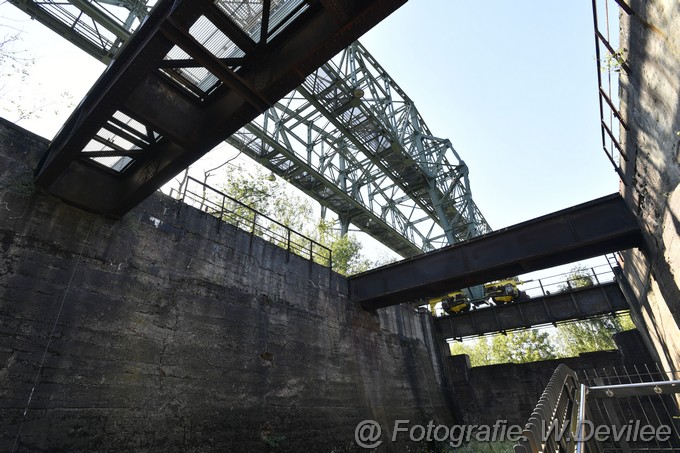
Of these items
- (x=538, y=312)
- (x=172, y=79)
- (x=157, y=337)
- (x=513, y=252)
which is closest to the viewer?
(x=172, y=79)

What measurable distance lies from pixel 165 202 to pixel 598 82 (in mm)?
9400

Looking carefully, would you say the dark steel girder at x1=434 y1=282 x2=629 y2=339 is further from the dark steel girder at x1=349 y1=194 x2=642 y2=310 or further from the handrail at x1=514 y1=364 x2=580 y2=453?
the handrail at x1=514 y1=364 x2=580 y2=453

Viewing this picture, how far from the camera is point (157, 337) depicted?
662 cm

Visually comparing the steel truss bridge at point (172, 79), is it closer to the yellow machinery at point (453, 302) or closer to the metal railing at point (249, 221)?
the metal railing at point (249, 221)

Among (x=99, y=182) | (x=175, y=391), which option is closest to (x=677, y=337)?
(x=175, y=391)

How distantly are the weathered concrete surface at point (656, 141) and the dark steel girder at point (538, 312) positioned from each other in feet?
19.6

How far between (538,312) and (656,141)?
11832mm

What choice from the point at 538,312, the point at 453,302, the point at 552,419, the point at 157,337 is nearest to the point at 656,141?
the point at 552,419

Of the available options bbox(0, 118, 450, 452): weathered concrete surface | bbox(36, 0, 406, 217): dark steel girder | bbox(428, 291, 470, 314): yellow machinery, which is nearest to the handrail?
bbox(36, 0, 406, 217): dark steel girder

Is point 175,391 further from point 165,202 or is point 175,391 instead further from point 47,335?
point 165,202

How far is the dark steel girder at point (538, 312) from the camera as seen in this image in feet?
43.9

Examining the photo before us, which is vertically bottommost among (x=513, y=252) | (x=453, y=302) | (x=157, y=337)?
(x=157, y=337)

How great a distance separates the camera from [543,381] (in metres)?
14.0

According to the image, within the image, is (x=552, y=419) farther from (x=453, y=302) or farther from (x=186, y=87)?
(x=453, y=302)
